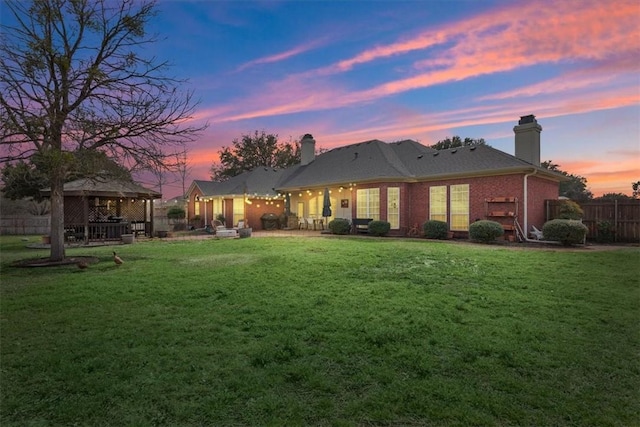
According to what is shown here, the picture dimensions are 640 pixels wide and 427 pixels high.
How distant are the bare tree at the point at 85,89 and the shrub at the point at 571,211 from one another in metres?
14.9

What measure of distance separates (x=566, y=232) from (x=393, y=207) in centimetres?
782

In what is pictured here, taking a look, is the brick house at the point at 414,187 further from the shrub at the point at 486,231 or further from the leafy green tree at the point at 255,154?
the leafy green tree at the point at 255,154

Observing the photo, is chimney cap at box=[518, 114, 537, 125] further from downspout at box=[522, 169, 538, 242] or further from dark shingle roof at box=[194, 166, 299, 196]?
dark shingle roof at box=[194, 166, 299, 196]

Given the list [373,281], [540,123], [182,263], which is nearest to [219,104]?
[182,263]

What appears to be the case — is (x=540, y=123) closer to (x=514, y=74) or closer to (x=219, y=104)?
(x=514, y=74)

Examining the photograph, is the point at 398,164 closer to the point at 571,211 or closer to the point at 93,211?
the point at 571,211

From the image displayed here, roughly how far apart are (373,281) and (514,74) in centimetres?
1042

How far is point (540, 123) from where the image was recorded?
16703mm

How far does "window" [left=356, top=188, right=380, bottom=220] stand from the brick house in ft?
0.18

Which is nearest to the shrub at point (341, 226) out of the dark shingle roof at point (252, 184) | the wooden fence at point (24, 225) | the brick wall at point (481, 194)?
the brick wall at point (481, 194)

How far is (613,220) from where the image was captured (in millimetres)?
14398

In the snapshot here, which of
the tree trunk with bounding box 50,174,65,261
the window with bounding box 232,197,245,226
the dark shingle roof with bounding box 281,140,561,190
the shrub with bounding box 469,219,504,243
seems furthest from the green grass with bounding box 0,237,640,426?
the window with bounding box 232,197,245,226

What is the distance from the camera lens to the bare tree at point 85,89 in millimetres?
8758

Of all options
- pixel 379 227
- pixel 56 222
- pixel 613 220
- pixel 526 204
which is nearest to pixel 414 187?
pixel 379 227
